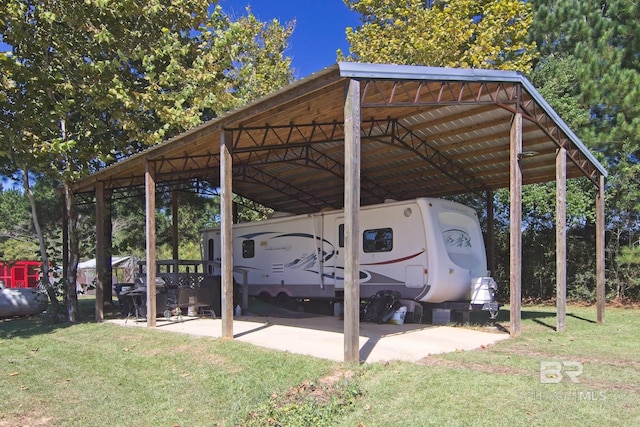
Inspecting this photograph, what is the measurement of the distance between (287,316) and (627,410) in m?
8.91

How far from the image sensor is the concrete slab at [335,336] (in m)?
7.67

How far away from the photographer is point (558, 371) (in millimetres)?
6352

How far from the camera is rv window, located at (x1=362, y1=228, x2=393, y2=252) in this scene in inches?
466

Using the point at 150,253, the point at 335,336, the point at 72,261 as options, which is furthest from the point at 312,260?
the point at 72,261

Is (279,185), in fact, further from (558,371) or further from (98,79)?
(558,371)

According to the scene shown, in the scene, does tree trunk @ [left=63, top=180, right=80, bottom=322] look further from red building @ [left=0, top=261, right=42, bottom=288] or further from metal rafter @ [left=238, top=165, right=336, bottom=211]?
red building @ [left=0, top=261, right=42, bottom=288]

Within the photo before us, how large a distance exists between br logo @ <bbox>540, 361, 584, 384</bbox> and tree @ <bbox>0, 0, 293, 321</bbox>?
10.0 m

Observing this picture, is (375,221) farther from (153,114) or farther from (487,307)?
(153,114)

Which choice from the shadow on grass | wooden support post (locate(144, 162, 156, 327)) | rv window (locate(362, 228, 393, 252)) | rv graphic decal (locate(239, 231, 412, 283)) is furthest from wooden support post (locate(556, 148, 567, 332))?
the shadow on grass

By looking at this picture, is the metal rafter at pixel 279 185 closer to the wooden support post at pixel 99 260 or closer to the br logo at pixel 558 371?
the wooden support post at pixel 99 260

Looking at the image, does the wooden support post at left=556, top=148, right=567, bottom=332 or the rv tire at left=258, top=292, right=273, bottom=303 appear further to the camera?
the rv tire at left=258, top=292, right=273, bottom=303

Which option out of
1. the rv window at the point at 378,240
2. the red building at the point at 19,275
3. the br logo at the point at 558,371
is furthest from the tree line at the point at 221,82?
the br logo at the point at 558,371

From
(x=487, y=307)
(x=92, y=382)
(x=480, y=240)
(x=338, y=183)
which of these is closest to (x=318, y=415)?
(x=92, y=382)

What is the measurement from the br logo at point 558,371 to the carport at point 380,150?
2.26 meters
